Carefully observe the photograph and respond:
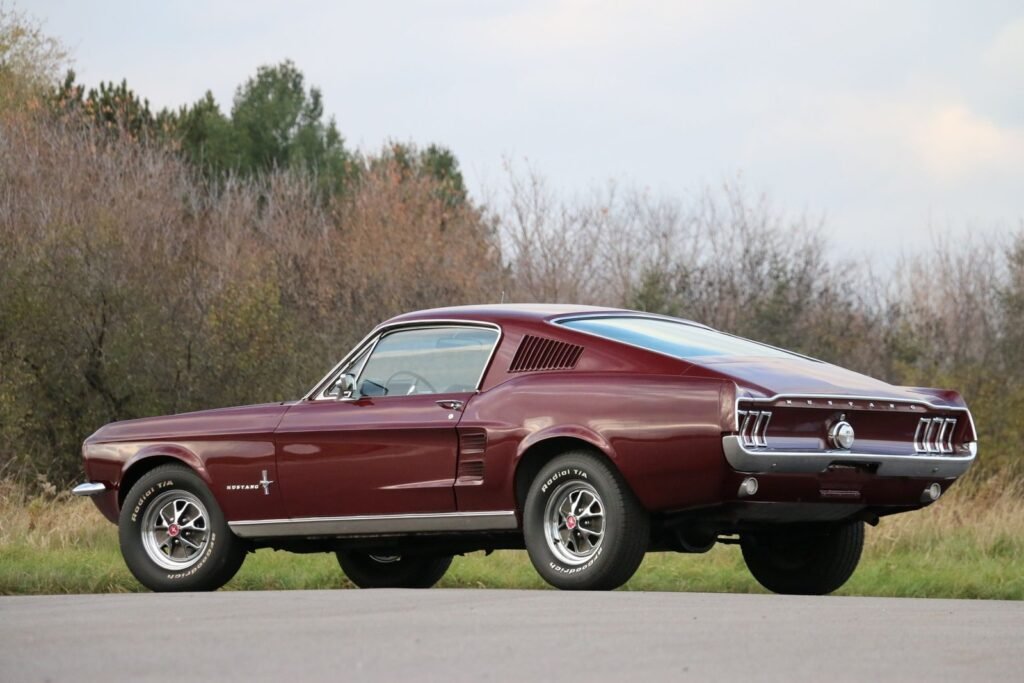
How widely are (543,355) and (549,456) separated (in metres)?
0.60

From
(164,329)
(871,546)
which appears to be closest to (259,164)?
(164,329)

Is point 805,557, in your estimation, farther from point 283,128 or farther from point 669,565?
point 283,128

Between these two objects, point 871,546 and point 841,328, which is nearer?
point 871,546

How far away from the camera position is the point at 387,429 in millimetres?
10250

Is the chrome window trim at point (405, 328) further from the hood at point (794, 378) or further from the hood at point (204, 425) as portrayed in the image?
the hood at point (794, 378)

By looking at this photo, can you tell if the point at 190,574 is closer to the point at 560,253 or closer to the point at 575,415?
the point at 575,415

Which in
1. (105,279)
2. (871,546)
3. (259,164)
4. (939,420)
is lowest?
(871,546)

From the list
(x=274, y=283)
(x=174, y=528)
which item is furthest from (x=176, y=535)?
(x=274, y=283)

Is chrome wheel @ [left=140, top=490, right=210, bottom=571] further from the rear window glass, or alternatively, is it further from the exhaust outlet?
the exhaust outlet

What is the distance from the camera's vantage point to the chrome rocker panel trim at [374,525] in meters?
9.89

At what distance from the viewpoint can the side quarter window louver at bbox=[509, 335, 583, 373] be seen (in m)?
9.88

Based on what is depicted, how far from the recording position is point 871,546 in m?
14.6

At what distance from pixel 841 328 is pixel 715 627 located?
33024 mm

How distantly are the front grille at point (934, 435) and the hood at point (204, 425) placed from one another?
138 inches
